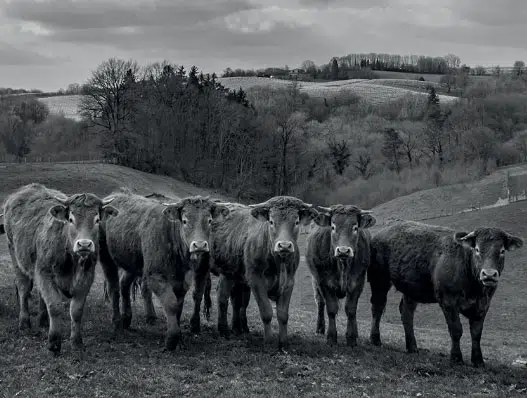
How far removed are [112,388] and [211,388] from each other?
5.56ft

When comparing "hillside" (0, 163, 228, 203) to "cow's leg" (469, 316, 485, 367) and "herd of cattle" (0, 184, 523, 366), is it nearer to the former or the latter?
"herd of cattle" (0, 184, 523, 366)

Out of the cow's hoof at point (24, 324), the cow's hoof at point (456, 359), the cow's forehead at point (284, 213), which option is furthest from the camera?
the cow's hoof at point (24, 324)

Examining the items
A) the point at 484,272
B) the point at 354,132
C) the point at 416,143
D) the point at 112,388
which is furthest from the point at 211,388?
the point at 354,132

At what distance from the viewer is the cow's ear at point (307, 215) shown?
14.6m

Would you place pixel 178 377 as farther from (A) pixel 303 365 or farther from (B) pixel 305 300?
(B) pixel 305 300

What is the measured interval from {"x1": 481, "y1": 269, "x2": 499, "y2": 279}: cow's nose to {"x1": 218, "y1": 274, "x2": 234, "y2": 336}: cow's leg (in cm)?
589

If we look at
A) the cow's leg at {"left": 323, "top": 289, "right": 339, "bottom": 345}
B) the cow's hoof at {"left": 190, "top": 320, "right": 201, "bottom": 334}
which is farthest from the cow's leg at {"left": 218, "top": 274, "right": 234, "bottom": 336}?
the cow's leg at {"left": 323, "top": 289, "right": 339, "bottom": 345}

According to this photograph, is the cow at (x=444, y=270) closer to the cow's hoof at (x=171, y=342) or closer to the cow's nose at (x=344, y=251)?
the cow's nose at (x=344, y=251)

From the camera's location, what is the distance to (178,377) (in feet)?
39.3

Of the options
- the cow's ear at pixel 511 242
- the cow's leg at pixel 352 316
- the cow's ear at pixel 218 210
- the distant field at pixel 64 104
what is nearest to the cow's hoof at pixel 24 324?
the cow's ear at pixel 218 210

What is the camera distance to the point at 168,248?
1434 centimetres

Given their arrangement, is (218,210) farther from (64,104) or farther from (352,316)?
(64,104)

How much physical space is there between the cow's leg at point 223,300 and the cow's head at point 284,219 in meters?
2.35

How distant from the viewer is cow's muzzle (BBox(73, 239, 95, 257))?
42.0 feet
